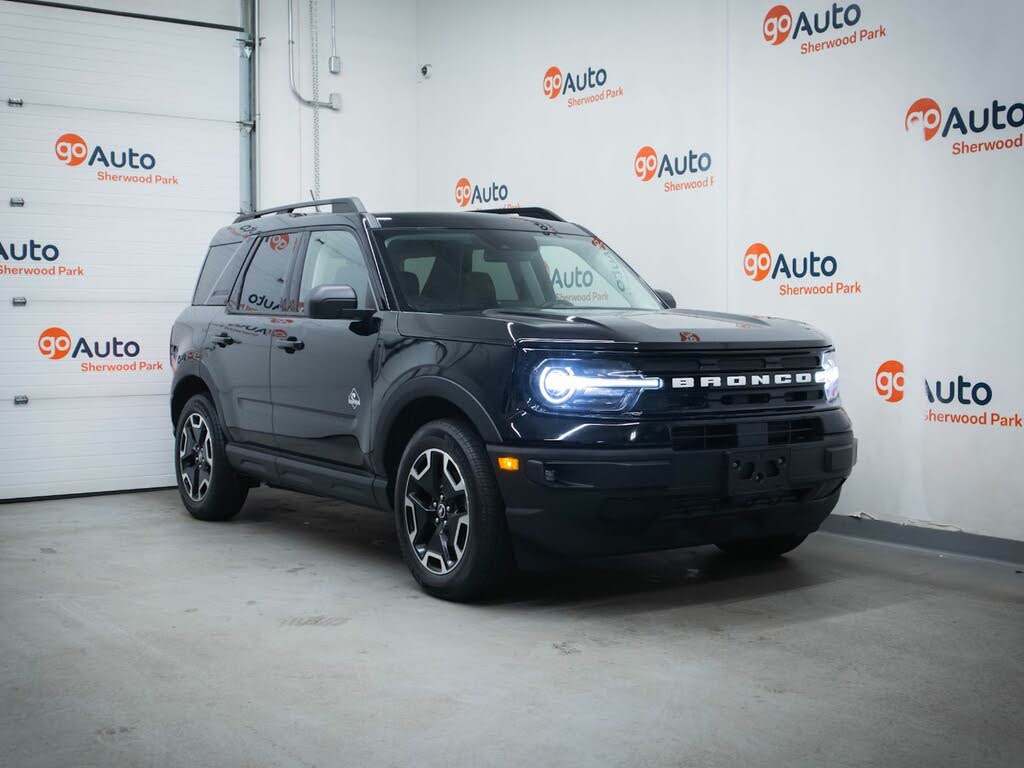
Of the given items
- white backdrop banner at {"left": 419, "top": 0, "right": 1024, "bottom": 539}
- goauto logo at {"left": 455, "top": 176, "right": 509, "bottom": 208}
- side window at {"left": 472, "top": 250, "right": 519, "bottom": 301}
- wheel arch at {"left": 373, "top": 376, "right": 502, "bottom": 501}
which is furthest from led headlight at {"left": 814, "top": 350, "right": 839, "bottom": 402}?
goauto logo at {"left": 455, "top": 176, "right": 509, "bottom": 208}

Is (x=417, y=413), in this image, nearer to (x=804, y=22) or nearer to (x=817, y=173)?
(x=817, y=173)

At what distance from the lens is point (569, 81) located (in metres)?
9.50

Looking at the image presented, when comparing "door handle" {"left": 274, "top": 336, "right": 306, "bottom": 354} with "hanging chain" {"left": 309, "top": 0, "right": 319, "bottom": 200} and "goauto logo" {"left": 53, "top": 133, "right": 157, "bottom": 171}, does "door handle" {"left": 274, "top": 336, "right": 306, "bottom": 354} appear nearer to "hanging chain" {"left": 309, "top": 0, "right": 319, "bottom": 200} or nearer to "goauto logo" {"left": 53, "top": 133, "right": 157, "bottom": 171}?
"goauto logo" {"left": 53, "top": 133, "right": 157, "bottom": 171}

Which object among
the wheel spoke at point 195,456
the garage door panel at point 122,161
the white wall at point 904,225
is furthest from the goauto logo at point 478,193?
the wheel spoke at point 195,456

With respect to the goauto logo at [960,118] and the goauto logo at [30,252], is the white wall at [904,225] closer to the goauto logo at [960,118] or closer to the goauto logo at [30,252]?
the goauto logo at [960,118]

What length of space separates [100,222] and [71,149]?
1.99 feet

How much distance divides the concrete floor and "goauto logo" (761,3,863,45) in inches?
129

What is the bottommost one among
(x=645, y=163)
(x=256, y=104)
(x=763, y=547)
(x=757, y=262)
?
→ (x=763, y=547)

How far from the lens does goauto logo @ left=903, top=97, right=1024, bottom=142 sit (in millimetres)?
6207

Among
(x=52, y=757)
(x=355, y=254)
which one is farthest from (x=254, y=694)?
(x=355, y=254)

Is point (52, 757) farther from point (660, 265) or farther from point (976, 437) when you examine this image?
point (660, 265)

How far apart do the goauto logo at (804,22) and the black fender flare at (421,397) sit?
3.81 m

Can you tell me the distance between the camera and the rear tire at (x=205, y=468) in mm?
7352

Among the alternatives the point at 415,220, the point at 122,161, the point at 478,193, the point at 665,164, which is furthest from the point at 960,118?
the point at 122,161
